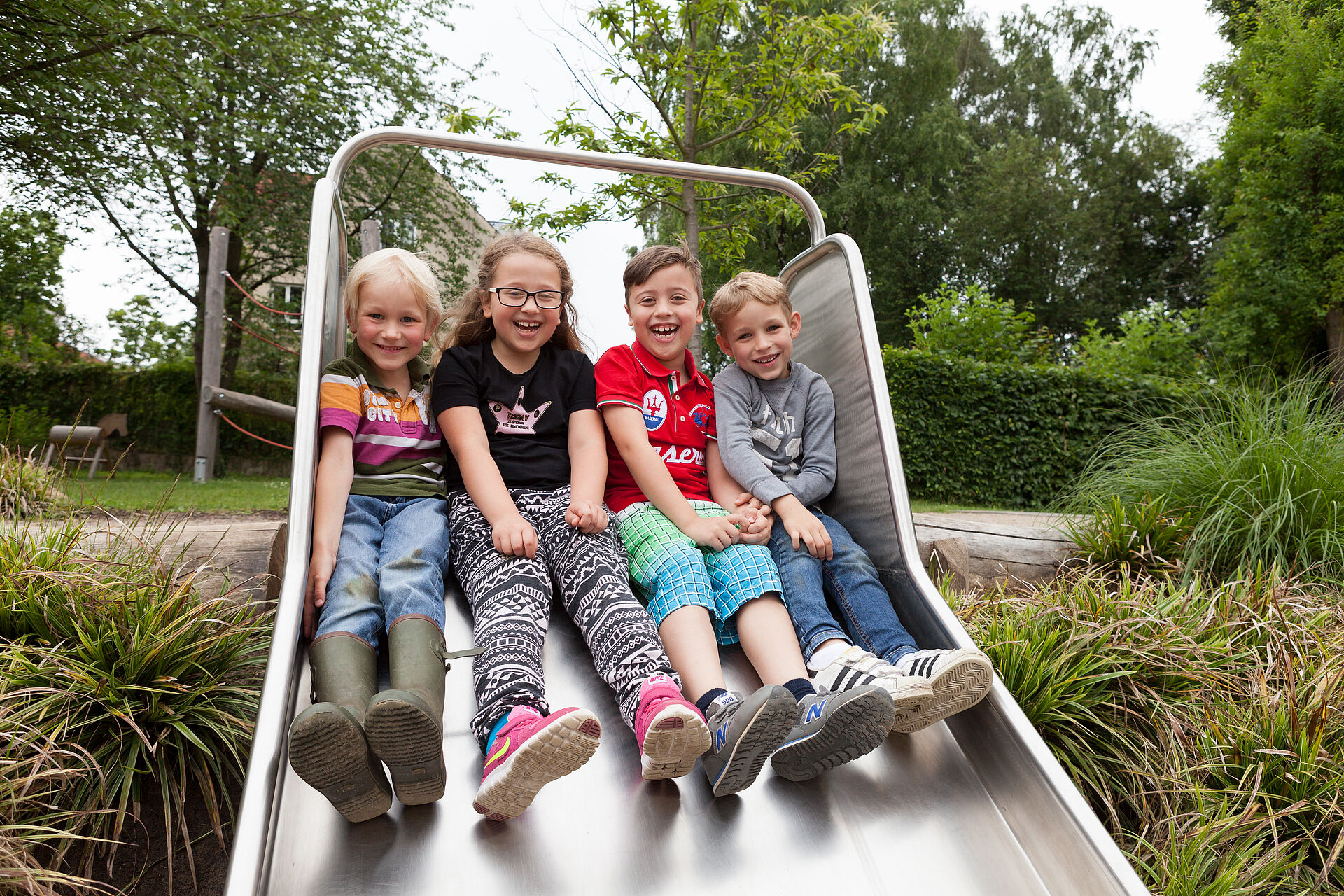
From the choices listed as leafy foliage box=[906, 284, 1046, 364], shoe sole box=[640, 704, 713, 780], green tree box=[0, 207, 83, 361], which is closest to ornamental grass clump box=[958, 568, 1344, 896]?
shoe sole box=[640, 704, 713, 780]

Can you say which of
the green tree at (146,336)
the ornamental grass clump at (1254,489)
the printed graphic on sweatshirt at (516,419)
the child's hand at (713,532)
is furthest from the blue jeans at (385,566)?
the green tree at (146,336)

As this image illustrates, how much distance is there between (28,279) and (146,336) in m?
5.35

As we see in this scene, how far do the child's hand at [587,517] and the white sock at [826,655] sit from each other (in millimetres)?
609

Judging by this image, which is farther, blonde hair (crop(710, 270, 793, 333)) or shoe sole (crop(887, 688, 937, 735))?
blonde hair (crop(710, 270, 793, 333))

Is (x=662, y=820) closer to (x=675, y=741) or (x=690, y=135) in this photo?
(x=675, y=741)

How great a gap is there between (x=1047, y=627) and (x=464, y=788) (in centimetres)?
170

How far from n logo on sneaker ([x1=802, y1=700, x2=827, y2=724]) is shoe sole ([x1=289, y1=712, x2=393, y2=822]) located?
79 centimetres

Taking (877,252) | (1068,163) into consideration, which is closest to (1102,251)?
(1068,163)

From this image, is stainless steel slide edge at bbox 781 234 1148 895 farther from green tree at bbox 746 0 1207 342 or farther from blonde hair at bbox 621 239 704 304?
green tree at bbox 746 0 1207 342

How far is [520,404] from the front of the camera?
219 centimetres

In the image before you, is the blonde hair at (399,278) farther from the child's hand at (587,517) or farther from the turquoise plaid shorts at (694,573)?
the turquoise plaid shorts at (694,573)

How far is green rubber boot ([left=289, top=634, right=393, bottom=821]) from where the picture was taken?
1.16 meters

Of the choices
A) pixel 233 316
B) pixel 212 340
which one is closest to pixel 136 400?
pixel 233 316

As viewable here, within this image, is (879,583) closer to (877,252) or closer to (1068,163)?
(877,252)
